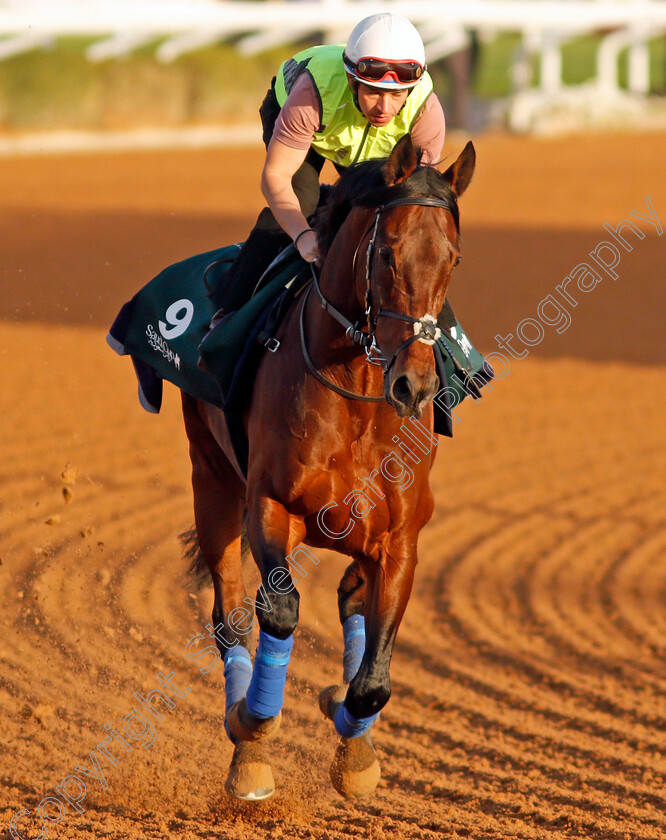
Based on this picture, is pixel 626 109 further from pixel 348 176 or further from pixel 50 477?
pixel 348 176

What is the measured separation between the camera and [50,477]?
8859 mm

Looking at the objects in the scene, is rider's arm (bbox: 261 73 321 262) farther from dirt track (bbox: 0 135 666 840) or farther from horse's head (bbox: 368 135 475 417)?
dirt track (bbox: 0 135 666 840)

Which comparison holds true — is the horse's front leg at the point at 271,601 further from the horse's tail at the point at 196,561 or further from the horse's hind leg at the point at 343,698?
the horse's tail at the point at 196,561

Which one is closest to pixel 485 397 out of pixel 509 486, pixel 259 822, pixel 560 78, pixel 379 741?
pixel 509 486

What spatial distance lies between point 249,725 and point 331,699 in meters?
0.57

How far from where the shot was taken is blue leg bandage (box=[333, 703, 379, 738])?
430 centimetres

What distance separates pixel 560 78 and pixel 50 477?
94.8 feet

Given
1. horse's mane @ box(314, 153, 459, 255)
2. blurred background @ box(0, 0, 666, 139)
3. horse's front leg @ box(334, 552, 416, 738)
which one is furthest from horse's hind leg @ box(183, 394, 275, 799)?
blurred background @ box(0, 0, 666, 139)

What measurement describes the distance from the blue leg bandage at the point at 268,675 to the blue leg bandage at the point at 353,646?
0.63 meters

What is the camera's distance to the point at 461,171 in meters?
3.76

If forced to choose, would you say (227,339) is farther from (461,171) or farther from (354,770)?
(354,770)

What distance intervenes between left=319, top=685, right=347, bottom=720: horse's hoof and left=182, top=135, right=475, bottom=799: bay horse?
274 millimetres

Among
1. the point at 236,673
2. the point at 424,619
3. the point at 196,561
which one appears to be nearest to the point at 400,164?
the point at 236,673

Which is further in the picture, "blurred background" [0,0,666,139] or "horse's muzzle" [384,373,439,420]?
"blurred background" [0,0,666,139]
